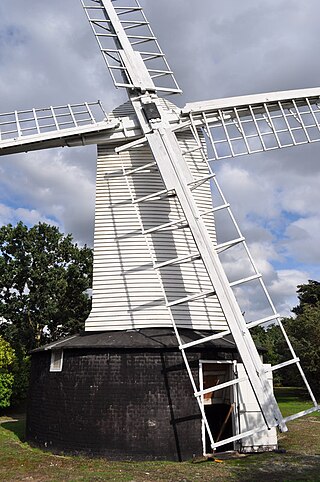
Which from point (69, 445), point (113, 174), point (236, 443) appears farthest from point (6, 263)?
point (236, 443)

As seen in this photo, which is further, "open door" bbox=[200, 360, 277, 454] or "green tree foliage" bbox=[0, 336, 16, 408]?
"green tree foliage" bbox=[0, 336, 16, 408]

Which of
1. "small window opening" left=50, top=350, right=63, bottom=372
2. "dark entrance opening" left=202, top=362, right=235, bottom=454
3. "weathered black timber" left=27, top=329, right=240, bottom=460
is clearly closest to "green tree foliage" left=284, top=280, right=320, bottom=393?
"dark entrance opening" left=202, top=362, right=235, bottom=454

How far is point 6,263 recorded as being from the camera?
26.3 m

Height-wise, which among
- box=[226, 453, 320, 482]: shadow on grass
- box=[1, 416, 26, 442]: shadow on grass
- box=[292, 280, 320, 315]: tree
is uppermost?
box=[292, 280, 320, 315]: tree

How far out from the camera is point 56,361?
35.0 ft

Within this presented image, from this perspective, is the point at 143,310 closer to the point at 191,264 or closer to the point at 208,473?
the point at 191,264

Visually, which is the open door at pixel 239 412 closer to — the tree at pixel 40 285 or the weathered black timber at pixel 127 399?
the weathered black timber at pixel 127 399

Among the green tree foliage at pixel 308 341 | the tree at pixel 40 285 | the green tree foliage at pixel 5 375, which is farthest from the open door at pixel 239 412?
the tree at pixel 40 285

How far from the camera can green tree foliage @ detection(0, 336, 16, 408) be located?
18.6 metres

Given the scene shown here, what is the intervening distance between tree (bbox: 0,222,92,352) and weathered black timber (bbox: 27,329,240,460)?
1640 centimetres

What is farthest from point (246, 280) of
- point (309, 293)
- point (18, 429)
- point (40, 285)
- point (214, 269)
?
point (309, 293)

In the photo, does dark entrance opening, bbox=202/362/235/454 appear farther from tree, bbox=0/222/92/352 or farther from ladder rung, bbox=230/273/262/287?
tree, bbox=0/222/92/352

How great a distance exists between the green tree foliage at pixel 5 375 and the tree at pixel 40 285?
5913 mm

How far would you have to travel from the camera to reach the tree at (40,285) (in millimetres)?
26297
